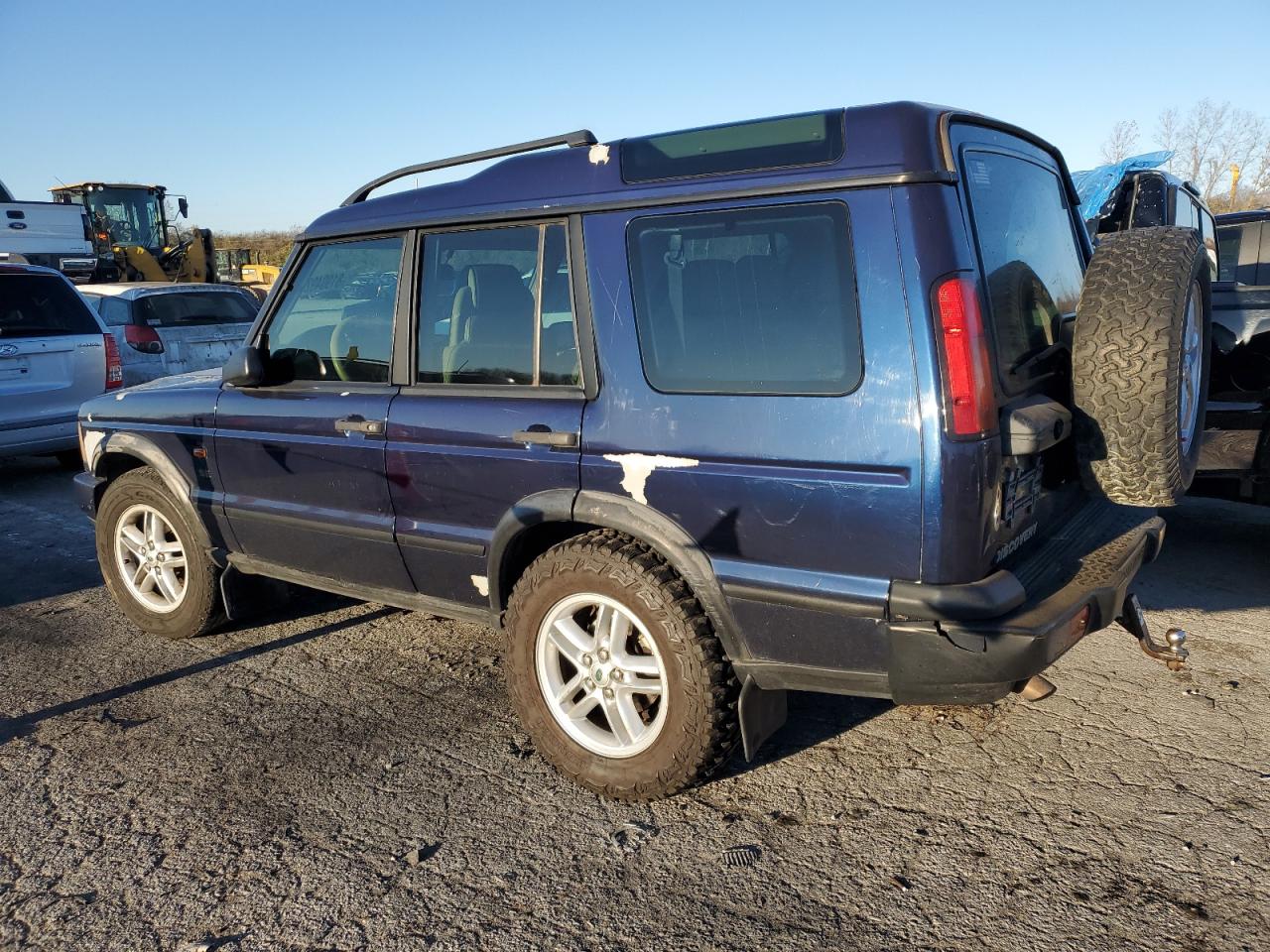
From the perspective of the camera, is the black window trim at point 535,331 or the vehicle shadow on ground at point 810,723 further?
the vehicle shadow on ground at point 810,723

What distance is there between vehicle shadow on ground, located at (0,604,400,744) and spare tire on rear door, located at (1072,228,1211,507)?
342cm

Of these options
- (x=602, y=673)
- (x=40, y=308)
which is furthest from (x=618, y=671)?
(x=40, y=308)

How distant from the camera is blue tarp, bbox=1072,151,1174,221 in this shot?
943 cm

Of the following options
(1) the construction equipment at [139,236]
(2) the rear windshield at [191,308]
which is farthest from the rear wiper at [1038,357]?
(1) the construction equipment at [139,236]

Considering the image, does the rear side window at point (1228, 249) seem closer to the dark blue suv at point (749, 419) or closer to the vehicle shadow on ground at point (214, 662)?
the dark blue suv at point (749, 419)

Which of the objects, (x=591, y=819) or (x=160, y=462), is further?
(x=160, y=462)

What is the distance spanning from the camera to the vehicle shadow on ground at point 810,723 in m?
3.45

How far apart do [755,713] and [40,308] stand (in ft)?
25.2

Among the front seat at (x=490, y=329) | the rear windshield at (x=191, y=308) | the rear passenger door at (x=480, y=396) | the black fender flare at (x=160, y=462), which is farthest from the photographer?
the rear windshield at (x=191, y=308)

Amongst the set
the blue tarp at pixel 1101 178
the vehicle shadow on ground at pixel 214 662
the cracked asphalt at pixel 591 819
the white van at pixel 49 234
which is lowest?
the cracked asphalt at pixel 591 819

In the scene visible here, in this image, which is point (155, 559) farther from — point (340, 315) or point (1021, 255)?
point (1021, 255)

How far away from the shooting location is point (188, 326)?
10484mm

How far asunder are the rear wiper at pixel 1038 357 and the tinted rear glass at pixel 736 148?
0.82 metres

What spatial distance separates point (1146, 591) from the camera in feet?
16.2
